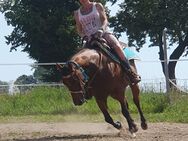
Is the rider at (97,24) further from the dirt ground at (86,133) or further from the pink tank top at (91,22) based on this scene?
the dirt ground at (86,133)

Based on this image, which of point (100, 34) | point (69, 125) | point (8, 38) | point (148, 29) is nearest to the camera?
point (100, 34)

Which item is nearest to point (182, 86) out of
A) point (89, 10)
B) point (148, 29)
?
point (89, 10)

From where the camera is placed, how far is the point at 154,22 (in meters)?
44.2

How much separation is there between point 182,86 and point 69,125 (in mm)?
4983

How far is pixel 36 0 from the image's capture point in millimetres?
38531

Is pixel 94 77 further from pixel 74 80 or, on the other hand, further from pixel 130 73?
pixel 130 73

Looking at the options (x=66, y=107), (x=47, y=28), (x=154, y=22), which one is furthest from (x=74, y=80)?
(x=154, y=22)

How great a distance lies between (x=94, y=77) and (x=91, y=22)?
1205 mm

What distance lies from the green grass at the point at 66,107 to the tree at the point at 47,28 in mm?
19598

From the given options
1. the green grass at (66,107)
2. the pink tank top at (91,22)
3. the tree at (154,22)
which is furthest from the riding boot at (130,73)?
the tree at (154,22)

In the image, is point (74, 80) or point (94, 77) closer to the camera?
point (74, 80)

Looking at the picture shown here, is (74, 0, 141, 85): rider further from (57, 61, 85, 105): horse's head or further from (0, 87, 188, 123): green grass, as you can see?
(0, 87, 188, 123): green grass

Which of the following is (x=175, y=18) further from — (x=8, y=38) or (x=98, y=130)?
(x=98, y=130)

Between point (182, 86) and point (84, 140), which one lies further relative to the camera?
point (182, 86)
